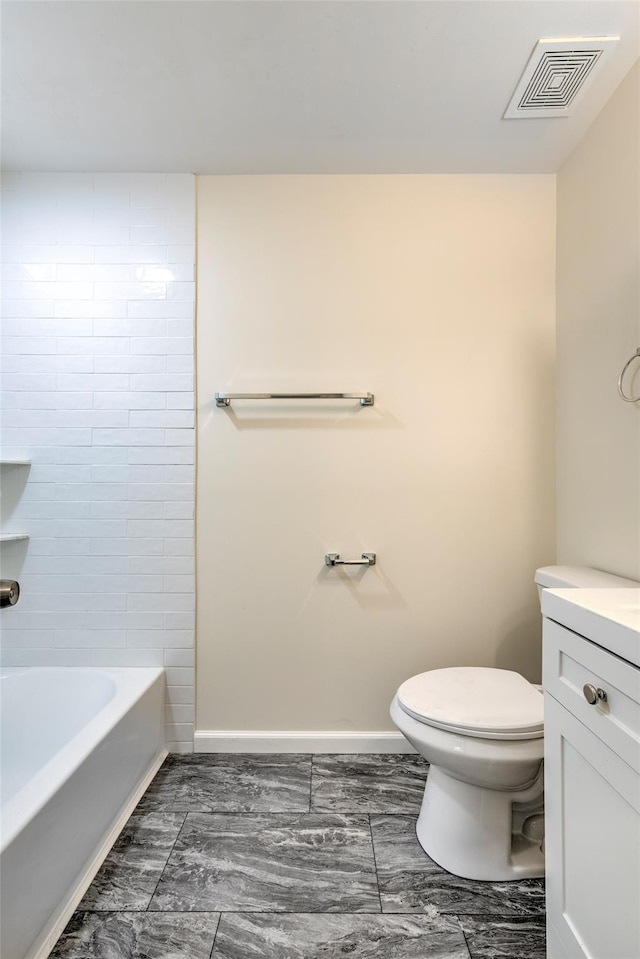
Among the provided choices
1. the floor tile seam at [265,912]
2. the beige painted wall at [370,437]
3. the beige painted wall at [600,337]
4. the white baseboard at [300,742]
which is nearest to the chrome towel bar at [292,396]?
the beige painted wall at [370,437]

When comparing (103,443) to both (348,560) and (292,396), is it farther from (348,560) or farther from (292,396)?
(348,560)

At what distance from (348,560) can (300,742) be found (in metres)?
0.72

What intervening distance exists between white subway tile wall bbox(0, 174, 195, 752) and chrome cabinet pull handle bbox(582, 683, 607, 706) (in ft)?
4.70

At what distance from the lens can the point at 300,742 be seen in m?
1.86

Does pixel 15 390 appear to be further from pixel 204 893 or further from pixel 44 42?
pixel 204 893

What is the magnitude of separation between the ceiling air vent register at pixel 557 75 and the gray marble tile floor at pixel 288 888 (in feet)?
7.21

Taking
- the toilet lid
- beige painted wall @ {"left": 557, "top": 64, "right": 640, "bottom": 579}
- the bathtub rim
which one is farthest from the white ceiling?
the bathtub rim

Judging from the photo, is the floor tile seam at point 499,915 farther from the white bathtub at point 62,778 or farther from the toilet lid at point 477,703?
the white bathtub at point 62,778

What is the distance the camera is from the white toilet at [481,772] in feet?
3.97

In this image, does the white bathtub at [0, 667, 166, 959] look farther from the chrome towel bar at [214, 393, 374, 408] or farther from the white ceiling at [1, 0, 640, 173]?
the white ceiling at [1, 0, 640, 173]

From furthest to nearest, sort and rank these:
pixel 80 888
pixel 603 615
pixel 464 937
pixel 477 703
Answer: pixel 477 703 → pixel 80 888 → pixel 464 937 → pixel 603 615

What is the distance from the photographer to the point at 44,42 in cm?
130

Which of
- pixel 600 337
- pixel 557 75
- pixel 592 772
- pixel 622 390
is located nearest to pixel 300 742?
pixel 592 772

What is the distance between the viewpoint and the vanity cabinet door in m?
0.70
